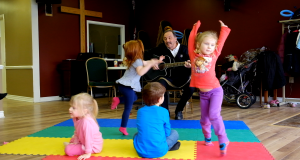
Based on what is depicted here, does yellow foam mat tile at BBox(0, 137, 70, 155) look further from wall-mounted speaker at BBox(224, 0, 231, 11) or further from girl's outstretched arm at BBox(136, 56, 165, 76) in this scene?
wall-mounted speaker at BBox(224, 0, 231, 11)

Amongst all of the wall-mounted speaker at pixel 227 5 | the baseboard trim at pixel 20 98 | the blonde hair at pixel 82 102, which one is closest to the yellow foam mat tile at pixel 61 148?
the blonde hair at pixel 82 102

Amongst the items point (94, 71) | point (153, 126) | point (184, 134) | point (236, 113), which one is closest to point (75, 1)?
point (94, 71)

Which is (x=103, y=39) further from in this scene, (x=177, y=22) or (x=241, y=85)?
(x=241, y=85)

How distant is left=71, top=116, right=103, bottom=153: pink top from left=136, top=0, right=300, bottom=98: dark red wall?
4.30 meters

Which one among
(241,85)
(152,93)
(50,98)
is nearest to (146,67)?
(152,93)

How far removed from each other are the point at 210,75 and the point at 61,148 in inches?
52.8

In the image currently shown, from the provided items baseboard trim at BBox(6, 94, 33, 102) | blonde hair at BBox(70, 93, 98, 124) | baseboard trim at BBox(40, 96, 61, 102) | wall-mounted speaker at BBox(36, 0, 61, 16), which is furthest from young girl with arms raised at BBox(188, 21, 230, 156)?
baseboard trim at BBox(6, 94, 33, 102)

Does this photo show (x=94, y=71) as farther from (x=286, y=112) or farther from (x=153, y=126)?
(x=153, y=126)

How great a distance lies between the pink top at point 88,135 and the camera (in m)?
2.04

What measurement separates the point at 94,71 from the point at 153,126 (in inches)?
154

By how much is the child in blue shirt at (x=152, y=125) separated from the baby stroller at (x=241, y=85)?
119 inches

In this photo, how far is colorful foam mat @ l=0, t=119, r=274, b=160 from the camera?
209 cm

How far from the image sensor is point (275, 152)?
2191mm

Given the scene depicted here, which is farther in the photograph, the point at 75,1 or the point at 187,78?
the point at 75,1
